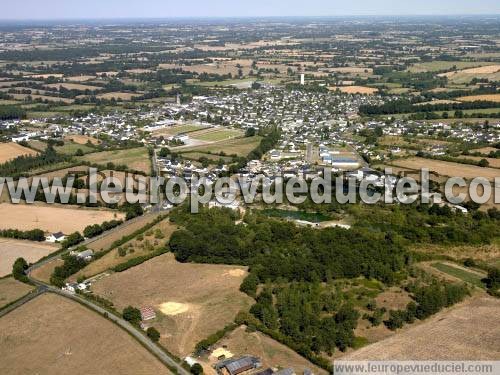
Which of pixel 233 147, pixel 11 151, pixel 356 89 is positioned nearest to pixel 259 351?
pixel 233 147

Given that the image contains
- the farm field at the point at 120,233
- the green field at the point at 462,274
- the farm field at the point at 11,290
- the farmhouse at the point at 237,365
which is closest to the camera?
the farmhouse at the point at 237,365

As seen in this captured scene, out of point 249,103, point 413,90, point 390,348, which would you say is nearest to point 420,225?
point 390,348

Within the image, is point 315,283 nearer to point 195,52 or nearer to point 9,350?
point 9,350

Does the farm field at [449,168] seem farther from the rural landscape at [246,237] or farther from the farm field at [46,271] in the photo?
the farm field at [46,271]

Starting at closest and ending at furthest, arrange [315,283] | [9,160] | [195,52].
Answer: [315,283] → [9,160] → [195,52]

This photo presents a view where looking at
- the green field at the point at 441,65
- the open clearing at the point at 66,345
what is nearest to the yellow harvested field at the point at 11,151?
the open clearing at the point at 66,345

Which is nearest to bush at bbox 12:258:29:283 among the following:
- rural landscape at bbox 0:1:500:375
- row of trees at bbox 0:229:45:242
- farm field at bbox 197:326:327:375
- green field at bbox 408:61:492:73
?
rural landscape at bbox 0:1:500:375
